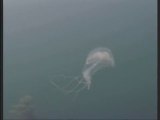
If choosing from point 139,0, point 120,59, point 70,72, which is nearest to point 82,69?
point 70,72

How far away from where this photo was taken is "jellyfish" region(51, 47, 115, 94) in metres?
1.10

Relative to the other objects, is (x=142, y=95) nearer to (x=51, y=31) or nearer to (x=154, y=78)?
(x=154, y=78)

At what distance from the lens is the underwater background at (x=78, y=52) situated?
3.60 ft

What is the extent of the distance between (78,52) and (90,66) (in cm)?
8

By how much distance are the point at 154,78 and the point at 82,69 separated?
0.30 metres

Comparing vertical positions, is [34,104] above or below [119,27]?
below

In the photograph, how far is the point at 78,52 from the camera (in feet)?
3.72

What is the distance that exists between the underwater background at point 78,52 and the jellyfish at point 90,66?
18 millimetres

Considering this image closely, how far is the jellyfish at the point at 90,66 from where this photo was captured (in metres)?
1.10

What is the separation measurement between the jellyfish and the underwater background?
18 mm

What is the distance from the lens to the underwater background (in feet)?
3.60

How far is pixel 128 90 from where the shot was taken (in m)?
1.10

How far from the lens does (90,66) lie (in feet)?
3.66

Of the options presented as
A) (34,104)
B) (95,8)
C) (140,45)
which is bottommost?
(34,104)
